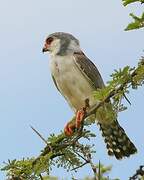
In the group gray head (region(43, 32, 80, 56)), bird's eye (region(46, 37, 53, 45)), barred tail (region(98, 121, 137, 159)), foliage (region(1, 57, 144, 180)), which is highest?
bird's eye (region(46, 37, 53, 45))

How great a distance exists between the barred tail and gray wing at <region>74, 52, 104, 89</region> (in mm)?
971

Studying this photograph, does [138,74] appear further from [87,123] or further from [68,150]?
[87,123]

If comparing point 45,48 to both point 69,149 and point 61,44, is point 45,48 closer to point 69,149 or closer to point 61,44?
point 61,44

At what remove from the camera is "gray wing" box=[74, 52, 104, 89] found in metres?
9.33

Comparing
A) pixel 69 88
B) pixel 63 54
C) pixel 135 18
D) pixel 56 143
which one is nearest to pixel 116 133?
pixel 69 88

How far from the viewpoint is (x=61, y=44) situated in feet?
32.8

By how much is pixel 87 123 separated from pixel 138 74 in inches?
95.9

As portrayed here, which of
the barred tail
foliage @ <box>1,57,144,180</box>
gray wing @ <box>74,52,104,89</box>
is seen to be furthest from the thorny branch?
gray wing @ <box>74,52,104,89</box>

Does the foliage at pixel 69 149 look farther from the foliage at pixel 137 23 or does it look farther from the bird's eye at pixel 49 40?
the bird's eye at pixel 49 40

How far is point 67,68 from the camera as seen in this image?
9.32m

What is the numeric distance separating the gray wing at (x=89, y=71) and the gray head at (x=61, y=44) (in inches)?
11.8

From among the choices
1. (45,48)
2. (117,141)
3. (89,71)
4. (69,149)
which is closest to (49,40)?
(45,48)

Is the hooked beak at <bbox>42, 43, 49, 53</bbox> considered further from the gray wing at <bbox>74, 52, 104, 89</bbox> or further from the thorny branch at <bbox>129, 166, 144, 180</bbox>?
the thorny branch at <bbox>129, 166, 144, 180</bbox>

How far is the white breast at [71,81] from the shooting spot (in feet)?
30.4
